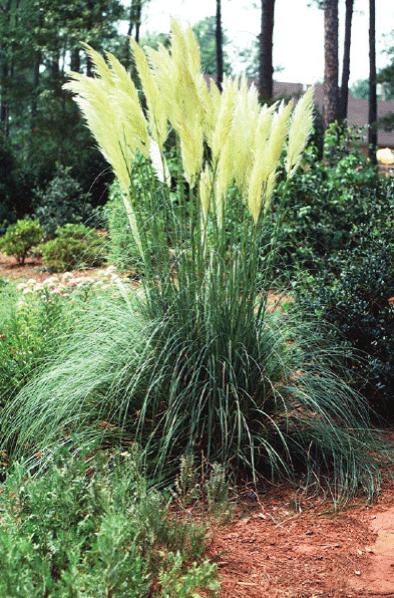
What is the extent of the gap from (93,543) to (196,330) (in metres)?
1.37

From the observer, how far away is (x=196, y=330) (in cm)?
341

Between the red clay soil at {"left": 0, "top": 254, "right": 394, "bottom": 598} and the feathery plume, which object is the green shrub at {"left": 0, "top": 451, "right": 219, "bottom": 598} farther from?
the feathery plume

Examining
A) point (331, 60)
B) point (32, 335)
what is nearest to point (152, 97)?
point (32, 335)

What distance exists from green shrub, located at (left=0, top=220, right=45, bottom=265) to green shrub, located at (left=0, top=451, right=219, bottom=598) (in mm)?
8225

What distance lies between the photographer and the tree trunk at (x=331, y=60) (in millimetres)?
13258

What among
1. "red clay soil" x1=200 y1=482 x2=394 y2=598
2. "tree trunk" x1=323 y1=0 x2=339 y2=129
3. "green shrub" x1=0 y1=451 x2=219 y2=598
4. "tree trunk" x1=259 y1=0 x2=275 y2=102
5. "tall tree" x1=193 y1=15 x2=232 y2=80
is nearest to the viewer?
"green shrub" x1=0 y1=451 x2=219 y2=598

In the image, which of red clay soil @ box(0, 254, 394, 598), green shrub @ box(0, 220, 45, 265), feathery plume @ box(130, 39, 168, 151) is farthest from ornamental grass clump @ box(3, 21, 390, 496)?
green shrub @ box(0, 220, 45, 265)

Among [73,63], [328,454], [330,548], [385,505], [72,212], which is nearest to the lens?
[330,548]

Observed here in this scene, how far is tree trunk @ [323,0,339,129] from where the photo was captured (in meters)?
13.3

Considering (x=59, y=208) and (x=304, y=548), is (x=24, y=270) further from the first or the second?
(x=304, y=548)

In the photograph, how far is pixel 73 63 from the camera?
20031mm

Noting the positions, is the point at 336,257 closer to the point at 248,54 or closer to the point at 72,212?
the point at 72,212

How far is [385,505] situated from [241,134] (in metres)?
2.01

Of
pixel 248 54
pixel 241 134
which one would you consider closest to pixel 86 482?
pixel 241 134
